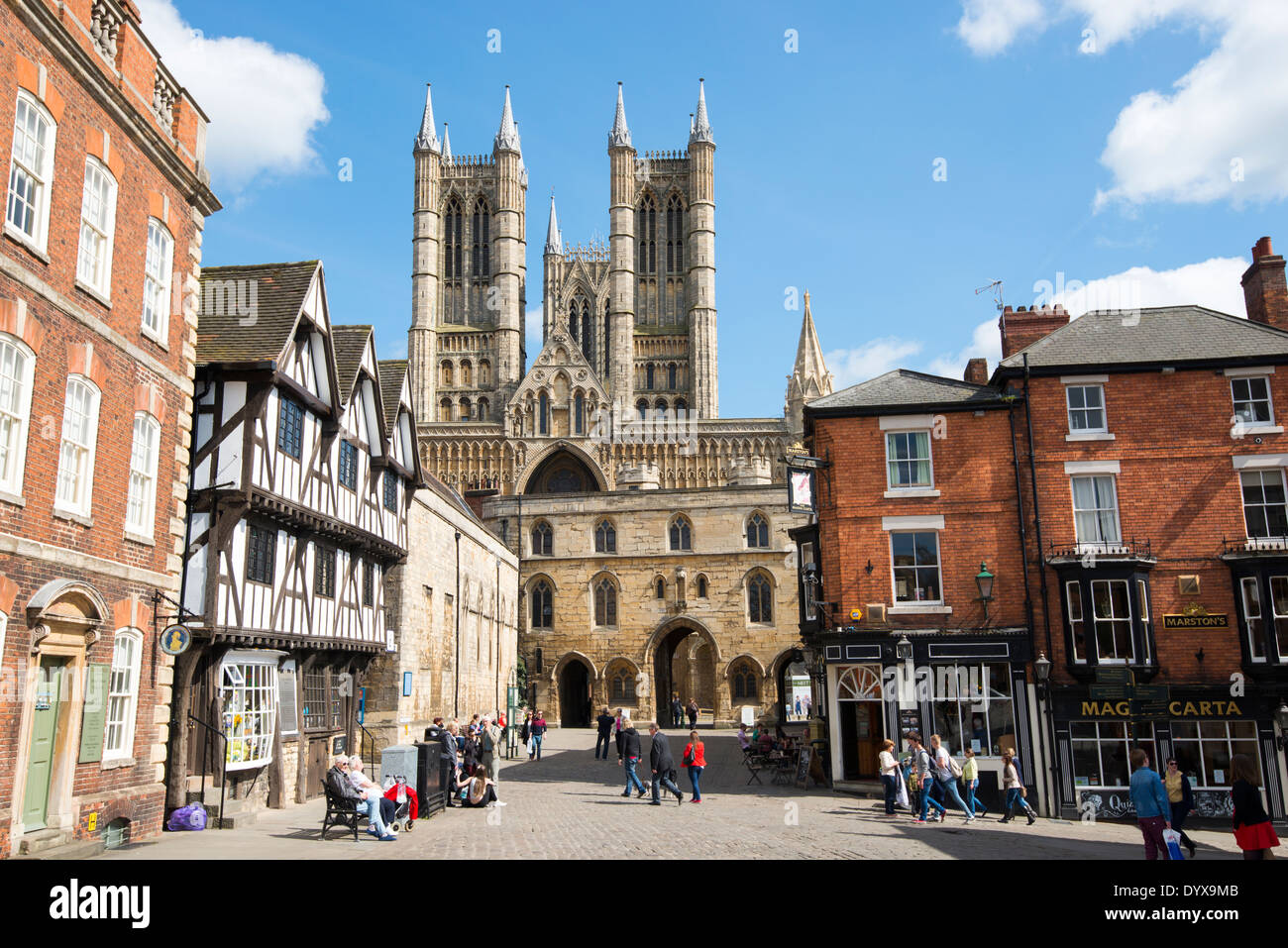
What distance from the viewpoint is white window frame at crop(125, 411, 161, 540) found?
41.7 ft

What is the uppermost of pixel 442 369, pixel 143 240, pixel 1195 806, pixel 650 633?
pixel 442 369

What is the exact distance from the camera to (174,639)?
12.9 m

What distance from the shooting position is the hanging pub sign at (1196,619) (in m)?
18.8

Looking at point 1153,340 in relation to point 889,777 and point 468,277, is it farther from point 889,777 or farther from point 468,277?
point 468,277

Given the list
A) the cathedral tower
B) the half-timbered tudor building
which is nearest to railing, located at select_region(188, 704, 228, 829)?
the half-timbered tudor building

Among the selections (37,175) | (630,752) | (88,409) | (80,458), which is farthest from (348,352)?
(630,752)

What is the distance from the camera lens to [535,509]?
4394 centimetres

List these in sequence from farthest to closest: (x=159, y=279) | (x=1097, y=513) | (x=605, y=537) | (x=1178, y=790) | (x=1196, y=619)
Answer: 1. (x=605, y=537)
2. (x=1097, y=513)
3. (x=1196, y=619)
4. (x=1178, y=790)
5. (x=159, y=279)

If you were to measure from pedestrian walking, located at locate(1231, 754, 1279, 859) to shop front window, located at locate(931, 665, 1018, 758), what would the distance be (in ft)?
30.8

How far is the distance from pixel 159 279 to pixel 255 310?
3.30 metres

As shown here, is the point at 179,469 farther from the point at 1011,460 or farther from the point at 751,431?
the point at 751,431

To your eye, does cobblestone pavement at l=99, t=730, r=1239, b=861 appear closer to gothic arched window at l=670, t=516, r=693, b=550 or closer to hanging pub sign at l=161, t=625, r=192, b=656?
hanging pub sign at l=161, t=625, r=192, b=656
